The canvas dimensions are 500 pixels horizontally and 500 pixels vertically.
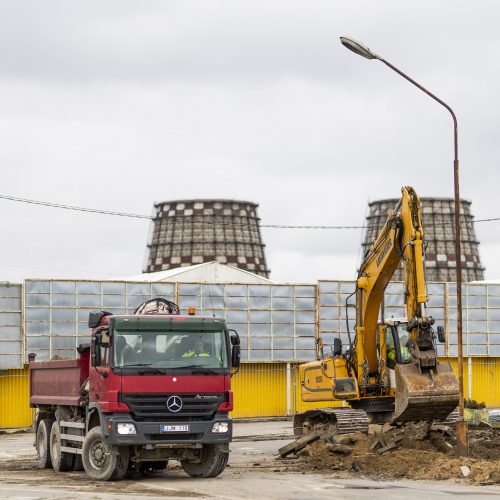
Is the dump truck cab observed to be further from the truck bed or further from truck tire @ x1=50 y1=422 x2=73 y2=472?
truck tire @ x1=50 y1=422 x2=73 y2=472

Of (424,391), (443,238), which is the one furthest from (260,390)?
(443,238)

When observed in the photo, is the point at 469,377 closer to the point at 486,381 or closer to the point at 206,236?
the point at 486,381

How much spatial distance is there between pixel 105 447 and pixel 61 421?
3104 millimetres

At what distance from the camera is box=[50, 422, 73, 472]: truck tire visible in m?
25.0

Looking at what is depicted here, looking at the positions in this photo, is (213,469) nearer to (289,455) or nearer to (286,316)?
(289,455)

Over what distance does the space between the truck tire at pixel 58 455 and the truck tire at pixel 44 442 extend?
448 millimetres

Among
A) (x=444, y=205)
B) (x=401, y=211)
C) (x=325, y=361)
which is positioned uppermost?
(x=444, y=205)

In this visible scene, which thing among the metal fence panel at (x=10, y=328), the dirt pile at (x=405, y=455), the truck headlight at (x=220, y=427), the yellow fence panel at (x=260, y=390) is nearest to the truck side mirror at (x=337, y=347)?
the dirt pile at (x=405, y=455)

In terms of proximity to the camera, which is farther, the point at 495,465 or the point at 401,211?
the point at 401,211

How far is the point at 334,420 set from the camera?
29.0m

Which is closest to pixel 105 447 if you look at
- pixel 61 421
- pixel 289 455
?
pixel 61 421

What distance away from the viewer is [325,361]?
30.0 metres

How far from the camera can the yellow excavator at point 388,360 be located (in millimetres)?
24812

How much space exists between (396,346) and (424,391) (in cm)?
418
